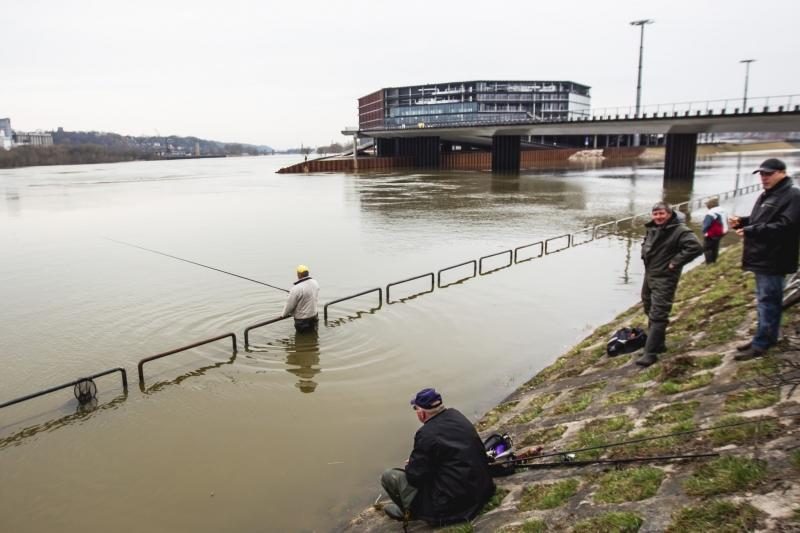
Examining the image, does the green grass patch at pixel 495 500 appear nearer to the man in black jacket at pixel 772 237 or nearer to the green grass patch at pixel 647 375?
the green grass patch at pixel 647 375

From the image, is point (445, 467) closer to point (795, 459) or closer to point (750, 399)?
point (795, 459)

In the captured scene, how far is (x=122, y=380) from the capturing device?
10.2 metres

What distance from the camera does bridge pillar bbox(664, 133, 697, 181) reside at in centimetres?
6125

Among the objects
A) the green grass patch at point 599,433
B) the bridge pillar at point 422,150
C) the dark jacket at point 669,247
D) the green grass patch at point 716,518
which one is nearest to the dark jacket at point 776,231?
the dark jacket at point 669,247

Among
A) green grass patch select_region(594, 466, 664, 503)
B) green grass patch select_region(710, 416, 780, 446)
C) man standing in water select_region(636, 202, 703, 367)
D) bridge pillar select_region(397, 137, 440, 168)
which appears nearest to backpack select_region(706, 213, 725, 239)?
man standing in water select_region(636, 202, 703, 367)

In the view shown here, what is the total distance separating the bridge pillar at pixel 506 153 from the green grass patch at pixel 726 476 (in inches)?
2996

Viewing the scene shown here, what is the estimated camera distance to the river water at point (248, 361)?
7160mm

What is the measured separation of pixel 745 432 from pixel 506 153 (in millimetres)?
77063

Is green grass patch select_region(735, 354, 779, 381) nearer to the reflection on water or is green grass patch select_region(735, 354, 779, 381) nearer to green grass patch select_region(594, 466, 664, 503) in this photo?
green grass patch select_region(594, 466, 664, 503)

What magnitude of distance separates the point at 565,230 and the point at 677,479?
2500 cm

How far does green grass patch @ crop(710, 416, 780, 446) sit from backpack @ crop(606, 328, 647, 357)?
11.9 feet

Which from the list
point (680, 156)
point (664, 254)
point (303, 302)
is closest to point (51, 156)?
point (680, 156)

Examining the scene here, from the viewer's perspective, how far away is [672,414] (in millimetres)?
6152

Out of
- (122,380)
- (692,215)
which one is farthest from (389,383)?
(692,215)
